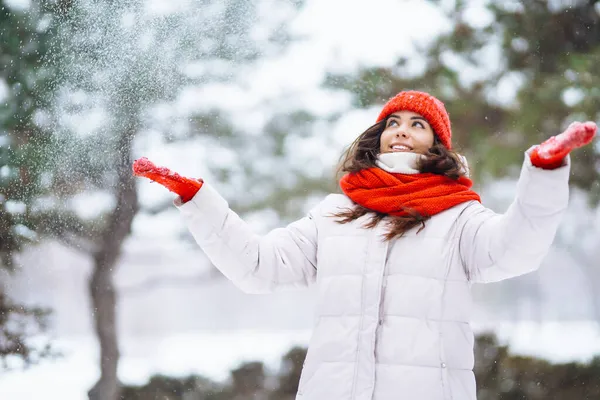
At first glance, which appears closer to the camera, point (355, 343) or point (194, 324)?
point (355, 343)

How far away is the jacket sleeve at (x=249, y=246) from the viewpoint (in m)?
1.31

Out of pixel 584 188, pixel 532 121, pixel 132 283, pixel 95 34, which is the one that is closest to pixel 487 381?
pixel 584 188

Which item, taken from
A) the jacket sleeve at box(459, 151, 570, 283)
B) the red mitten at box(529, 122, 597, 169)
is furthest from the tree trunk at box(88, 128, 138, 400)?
the red mitten at box(529, 122, 597, 169)

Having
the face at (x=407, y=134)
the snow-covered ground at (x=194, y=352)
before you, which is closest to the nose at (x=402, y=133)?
the face at (x=407, y=134)

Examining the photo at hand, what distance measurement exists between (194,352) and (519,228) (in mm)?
1637

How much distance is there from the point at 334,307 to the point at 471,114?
64.0 inches

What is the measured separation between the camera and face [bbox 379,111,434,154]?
1436 mm

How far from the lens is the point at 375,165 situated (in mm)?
1411

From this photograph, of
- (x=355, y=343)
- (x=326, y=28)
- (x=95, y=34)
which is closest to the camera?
(x=355, y=343)

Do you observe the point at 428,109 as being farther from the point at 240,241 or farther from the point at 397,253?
the point at 240,241

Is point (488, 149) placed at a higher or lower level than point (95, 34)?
lower

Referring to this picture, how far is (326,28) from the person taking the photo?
257 cm

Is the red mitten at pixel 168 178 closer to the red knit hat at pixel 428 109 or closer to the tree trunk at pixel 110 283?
the red knit hat at pixel 428 109

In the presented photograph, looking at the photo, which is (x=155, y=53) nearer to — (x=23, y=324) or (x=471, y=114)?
(x=23, y=324)
